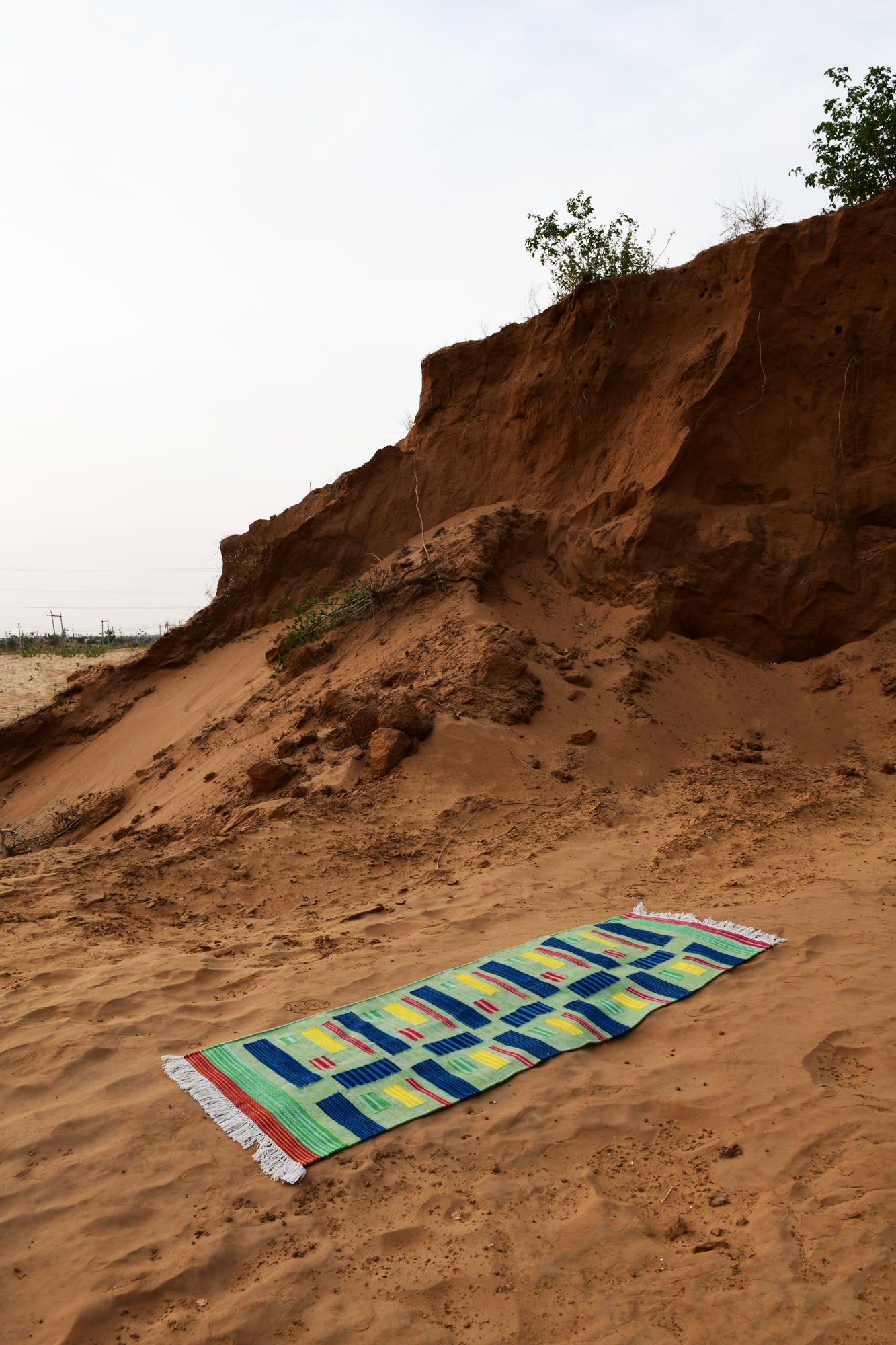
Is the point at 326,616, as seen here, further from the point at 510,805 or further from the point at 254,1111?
the point at 254,1111

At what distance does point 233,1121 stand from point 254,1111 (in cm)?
7

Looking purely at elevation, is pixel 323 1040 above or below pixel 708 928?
above

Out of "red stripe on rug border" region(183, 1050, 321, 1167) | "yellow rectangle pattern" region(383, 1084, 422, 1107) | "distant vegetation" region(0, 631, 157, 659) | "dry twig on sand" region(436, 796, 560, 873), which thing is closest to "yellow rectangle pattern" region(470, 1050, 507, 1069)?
"yellow rectangle pattern" region(383, 1084, 422, 1107)

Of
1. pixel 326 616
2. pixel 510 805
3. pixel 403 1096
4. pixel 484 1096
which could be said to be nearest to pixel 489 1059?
pixel 484 1096

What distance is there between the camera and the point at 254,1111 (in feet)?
8.44

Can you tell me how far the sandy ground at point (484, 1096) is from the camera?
191 centimetres

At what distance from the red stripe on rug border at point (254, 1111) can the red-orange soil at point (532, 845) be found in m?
0.08

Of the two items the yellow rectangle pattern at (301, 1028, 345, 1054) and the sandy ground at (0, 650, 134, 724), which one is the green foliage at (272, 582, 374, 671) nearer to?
the yellow rectangle pattern at (301, 1028, 345, 1054)

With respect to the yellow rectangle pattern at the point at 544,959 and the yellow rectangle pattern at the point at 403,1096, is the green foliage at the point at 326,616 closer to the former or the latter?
the yellow rectangle pattern at the point at 544,959

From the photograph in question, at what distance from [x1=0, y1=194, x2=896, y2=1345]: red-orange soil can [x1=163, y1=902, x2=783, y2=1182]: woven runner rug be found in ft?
0.26

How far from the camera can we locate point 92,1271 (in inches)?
78.9

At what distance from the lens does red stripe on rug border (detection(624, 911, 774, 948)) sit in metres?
3.63

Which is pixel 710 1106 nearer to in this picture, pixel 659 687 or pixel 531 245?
pixel 659 687

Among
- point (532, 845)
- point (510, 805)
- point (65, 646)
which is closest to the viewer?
point (532, 845)
